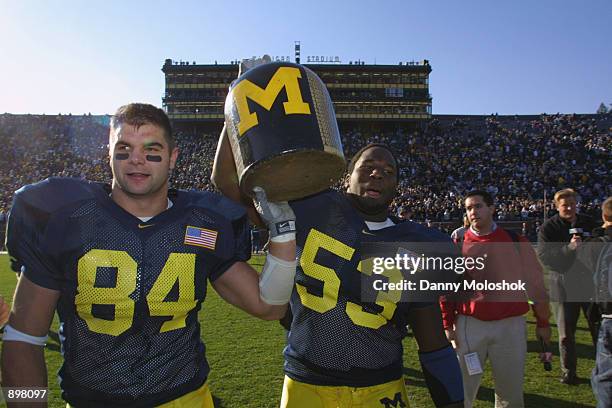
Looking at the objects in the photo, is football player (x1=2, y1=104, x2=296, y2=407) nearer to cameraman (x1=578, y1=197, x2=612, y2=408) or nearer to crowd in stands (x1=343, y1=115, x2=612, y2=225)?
cameraman (x1=578, y1=197, x2=612, y2=408)

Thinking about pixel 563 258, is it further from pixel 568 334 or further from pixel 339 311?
pixel 339 311

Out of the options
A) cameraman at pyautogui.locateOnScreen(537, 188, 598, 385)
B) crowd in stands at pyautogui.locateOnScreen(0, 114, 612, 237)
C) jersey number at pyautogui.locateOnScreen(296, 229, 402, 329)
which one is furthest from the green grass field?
crowd in stands at pyautogui.locateOnScreen(0, 114, 612, 237)

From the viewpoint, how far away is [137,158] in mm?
2043

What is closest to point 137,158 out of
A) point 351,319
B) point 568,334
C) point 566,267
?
point 351,319

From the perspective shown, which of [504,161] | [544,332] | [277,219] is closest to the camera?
[277,219]

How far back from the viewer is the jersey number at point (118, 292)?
198 centimetres

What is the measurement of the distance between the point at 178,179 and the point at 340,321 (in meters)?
32.6

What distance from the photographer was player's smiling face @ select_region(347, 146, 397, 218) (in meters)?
2.71

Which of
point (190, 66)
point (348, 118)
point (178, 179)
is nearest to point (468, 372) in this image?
point (178, 179)

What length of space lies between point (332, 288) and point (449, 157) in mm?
39279

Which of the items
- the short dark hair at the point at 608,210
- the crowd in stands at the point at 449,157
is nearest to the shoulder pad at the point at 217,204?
the short dark hair at the point at 608,210

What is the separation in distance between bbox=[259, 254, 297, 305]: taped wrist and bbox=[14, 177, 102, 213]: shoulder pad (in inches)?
31.9

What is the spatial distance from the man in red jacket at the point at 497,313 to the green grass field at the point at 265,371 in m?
1.05

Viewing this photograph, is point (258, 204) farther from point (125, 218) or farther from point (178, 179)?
point (178, 179)
